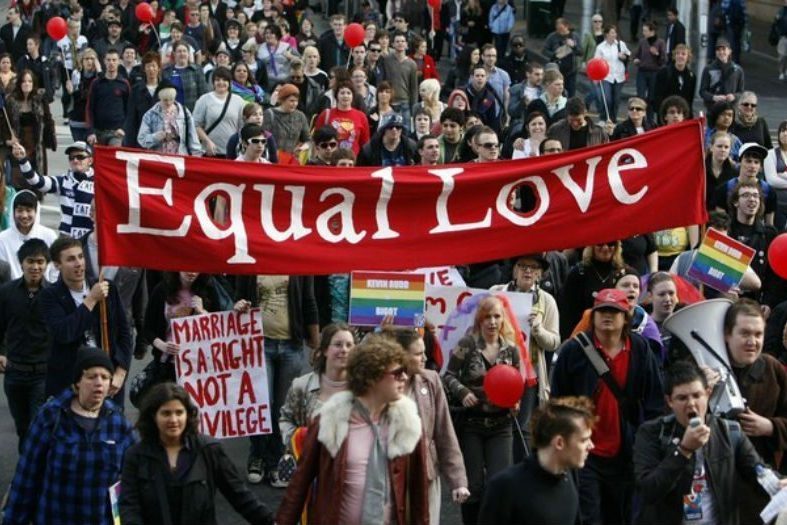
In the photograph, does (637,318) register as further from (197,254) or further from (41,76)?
(41,76)

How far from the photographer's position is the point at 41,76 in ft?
74.5

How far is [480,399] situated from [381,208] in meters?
1.15

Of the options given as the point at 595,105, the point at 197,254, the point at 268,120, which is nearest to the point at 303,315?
the point at 197,254

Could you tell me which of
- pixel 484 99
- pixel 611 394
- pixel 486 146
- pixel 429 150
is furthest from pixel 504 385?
pixel 484 99

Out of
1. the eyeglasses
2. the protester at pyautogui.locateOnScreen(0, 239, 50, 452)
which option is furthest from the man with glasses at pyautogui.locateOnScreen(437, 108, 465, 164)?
the eyeglasses

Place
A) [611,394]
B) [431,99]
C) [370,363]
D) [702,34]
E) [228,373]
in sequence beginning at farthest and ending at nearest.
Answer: [702,34], [431,99], [228,373], [611,394], [370,363]

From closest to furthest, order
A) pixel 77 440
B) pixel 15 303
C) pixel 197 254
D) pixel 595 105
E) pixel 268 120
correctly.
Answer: pixel 77 440 < pixel 197 254 < pixel 15 303 < pixel 268 120 < pixel 595 105

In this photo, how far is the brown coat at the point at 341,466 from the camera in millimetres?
7754

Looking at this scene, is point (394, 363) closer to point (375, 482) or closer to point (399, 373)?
point (399, 373)

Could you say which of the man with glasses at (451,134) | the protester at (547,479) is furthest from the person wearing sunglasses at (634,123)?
the protester at (547,479)

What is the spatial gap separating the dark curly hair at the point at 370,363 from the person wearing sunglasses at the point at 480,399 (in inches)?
76.2

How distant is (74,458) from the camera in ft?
28.6

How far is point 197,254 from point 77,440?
1380mm

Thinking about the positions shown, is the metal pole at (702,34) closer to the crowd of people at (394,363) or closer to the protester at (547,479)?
the crowd of people at (394,363)
